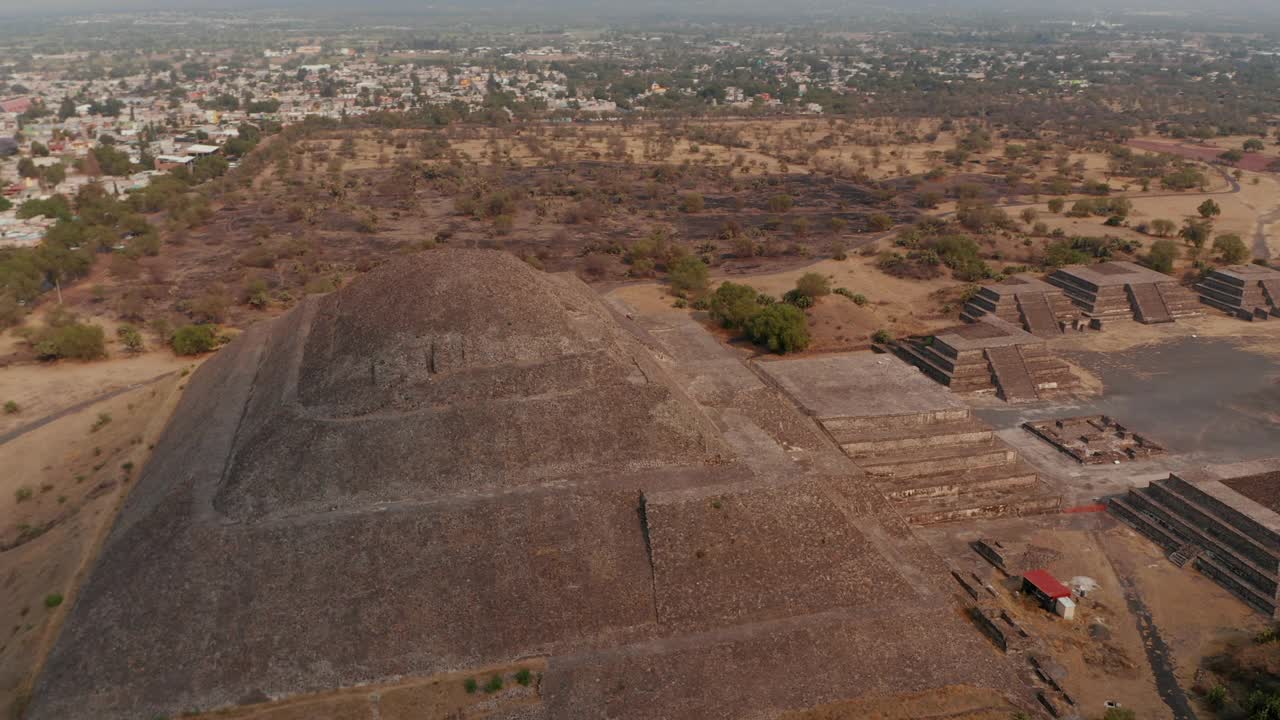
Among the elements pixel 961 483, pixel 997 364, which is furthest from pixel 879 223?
pixel 961 483

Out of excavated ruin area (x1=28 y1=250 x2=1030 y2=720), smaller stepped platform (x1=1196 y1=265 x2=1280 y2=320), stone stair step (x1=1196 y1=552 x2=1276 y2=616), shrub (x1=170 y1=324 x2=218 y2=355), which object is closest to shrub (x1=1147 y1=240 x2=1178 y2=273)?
smaller stepped platform (x1=1196 y1=265 x2=1280 y2=320)

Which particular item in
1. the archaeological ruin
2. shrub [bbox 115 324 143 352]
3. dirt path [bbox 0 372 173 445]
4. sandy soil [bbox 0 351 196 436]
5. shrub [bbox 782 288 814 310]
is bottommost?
sandy soil [bbox 0 351 196 436]

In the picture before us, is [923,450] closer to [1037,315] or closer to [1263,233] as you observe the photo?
[1037,315]

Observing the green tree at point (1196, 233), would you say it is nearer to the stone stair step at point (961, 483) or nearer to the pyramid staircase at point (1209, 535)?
the pyramid staircase at point (1209, 535)

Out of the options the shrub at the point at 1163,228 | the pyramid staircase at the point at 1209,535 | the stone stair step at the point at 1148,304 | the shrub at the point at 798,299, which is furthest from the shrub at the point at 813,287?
the shrub at the point at 1163,228

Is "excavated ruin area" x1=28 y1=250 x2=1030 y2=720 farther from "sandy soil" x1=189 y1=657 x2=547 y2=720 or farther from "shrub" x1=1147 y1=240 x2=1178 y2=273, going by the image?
"shrub" x1=1147 y1=240 x2=1178 y2=273

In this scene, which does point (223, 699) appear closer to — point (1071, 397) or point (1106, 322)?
point (1071, 397)
